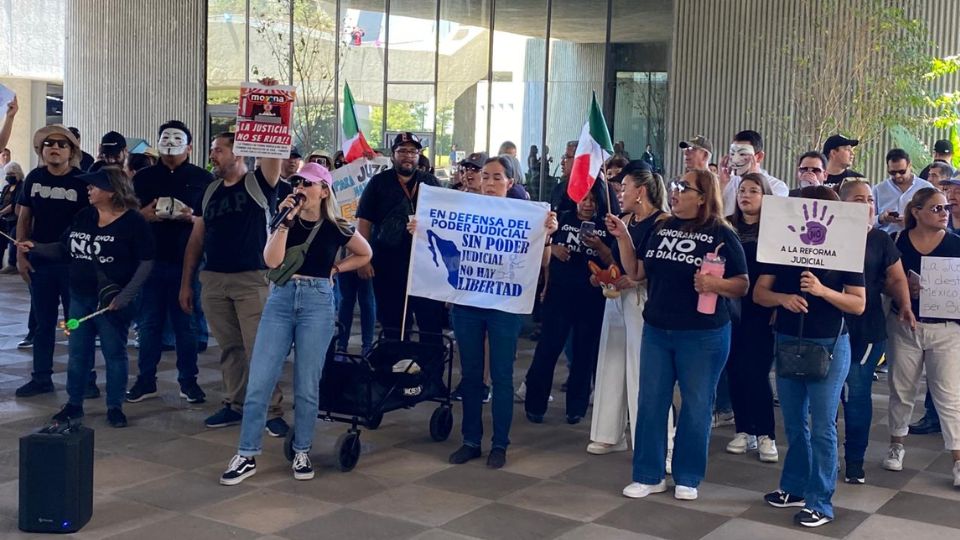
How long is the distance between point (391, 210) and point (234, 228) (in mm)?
1739

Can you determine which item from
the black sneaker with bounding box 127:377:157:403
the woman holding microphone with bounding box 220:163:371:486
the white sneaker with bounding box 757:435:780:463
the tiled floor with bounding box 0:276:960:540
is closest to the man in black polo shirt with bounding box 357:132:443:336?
the tiled floor with bounding box 0:276:960:540

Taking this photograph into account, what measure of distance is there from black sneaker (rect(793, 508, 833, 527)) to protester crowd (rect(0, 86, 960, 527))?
0.6 inches

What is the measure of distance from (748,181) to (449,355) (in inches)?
91.2

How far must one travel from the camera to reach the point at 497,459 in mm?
7531

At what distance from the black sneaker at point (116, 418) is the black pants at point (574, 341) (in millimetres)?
2941

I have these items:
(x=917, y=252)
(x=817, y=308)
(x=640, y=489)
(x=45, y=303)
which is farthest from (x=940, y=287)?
(x=45, y=303)

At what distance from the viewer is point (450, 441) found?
822 centimetres

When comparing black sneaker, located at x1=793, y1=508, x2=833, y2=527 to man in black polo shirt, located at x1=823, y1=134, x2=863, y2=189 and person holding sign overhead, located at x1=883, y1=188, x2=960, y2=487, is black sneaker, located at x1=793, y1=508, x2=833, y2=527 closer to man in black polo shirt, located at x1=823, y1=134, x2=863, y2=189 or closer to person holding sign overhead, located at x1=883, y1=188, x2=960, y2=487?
person holding sign overhead, located at x1=883, y1=188, x2=960, y2=487

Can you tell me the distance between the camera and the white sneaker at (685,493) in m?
6.86

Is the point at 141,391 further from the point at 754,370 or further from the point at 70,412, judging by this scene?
the point at 754,370

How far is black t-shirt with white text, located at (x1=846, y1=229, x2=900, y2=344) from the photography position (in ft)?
23.0

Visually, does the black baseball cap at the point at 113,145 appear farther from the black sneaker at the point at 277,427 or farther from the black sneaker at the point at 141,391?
the black sneaker at the point at 277,427

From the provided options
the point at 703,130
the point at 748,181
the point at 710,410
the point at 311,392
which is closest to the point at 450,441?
the point at 311,392

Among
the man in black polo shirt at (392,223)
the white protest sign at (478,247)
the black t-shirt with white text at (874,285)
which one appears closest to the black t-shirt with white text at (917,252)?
the black t-shirt with white text at (874,285)
